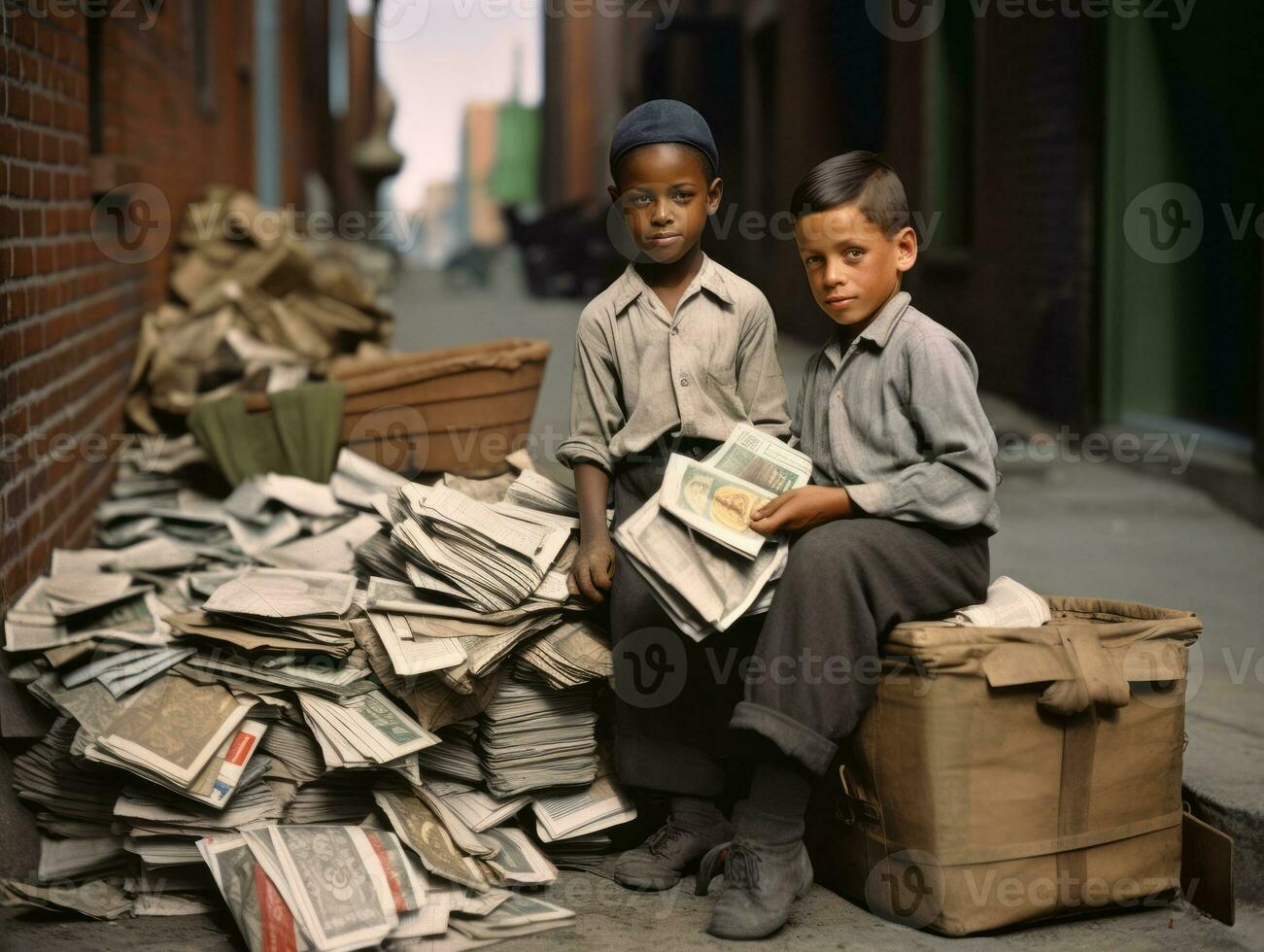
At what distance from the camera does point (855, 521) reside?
266cm

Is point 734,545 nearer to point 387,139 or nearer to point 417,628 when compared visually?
point 417,628

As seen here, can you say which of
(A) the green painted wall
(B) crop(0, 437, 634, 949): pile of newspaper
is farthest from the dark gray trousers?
(A) the green painted wall

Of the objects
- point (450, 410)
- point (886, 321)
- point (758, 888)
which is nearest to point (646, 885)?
point (758, 888)

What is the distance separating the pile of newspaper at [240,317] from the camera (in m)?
5.82

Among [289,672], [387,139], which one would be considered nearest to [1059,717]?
[289,672]

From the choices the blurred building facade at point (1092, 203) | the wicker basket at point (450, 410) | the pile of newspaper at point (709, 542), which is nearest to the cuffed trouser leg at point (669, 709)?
the pile of newspaper at point (709, 542)

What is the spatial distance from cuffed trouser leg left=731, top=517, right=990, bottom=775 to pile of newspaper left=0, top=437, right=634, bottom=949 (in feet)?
1.81

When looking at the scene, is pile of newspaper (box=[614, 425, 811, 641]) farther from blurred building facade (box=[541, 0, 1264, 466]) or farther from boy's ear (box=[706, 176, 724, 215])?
blurred building facade (box=[541, 0, 1264, 466])

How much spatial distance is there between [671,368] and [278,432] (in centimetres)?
231

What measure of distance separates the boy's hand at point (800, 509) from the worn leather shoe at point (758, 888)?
625 millimetres

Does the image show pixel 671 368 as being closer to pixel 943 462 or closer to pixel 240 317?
pixel 943 462

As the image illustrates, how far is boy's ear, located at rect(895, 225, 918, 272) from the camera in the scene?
2.77 meters

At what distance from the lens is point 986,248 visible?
8.44 meters

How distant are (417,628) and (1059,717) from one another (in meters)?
1.34
